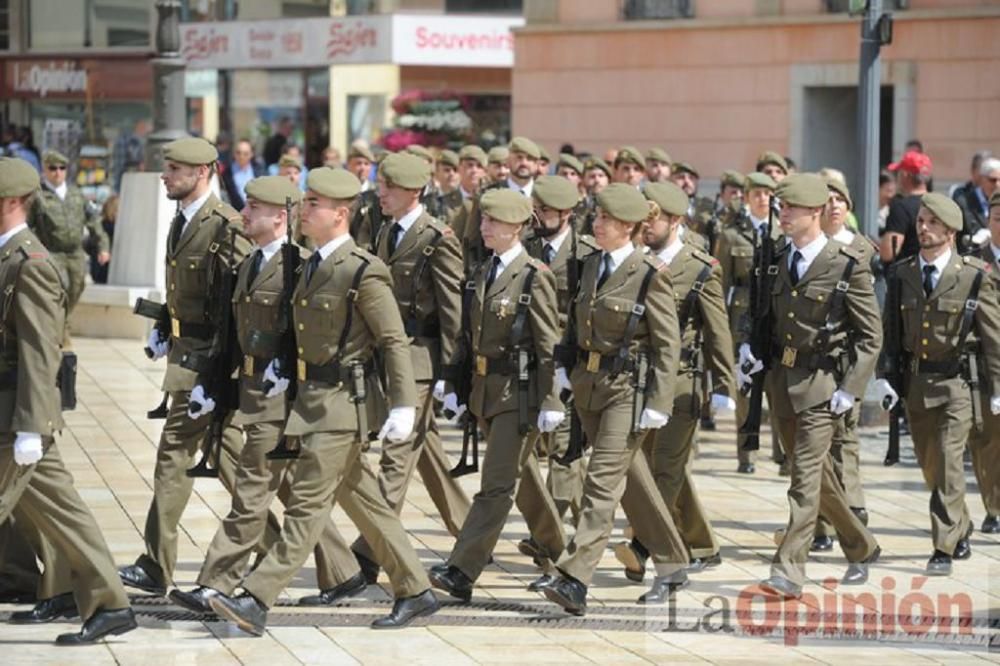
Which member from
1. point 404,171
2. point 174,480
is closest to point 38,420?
point 174,480

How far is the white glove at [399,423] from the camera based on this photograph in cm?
903

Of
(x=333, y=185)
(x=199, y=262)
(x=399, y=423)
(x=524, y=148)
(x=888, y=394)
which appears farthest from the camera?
(x=524, y=148)

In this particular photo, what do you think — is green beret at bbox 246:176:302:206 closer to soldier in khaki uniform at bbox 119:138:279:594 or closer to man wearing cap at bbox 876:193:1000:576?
soldier in khaki uniform at bbox 119:138:279:594

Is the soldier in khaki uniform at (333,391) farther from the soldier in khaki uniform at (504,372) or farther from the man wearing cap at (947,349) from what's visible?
the man wearing cap at (947,349)

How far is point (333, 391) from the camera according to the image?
30.3ft

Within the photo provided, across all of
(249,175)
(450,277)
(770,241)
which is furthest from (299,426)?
(249,175)

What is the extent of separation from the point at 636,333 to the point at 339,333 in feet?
4.77

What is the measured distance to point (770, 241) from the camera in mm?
10766

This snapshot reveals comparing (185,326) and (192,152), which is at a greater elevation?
(192,152)

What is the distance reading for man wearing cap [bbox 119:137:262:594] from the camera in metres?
10.0

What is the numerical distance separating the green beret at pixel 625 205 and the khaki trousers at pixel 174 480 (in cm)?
196

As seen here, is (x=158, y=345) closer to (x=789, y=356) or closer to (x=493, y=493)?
(x=493, y=493)

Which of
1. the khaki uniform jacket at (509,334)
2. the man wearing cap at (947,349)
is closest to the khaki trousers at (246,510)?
the khaki uniform jacket at (509,334)

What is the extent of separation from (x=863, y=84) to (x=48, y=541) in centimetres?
884
